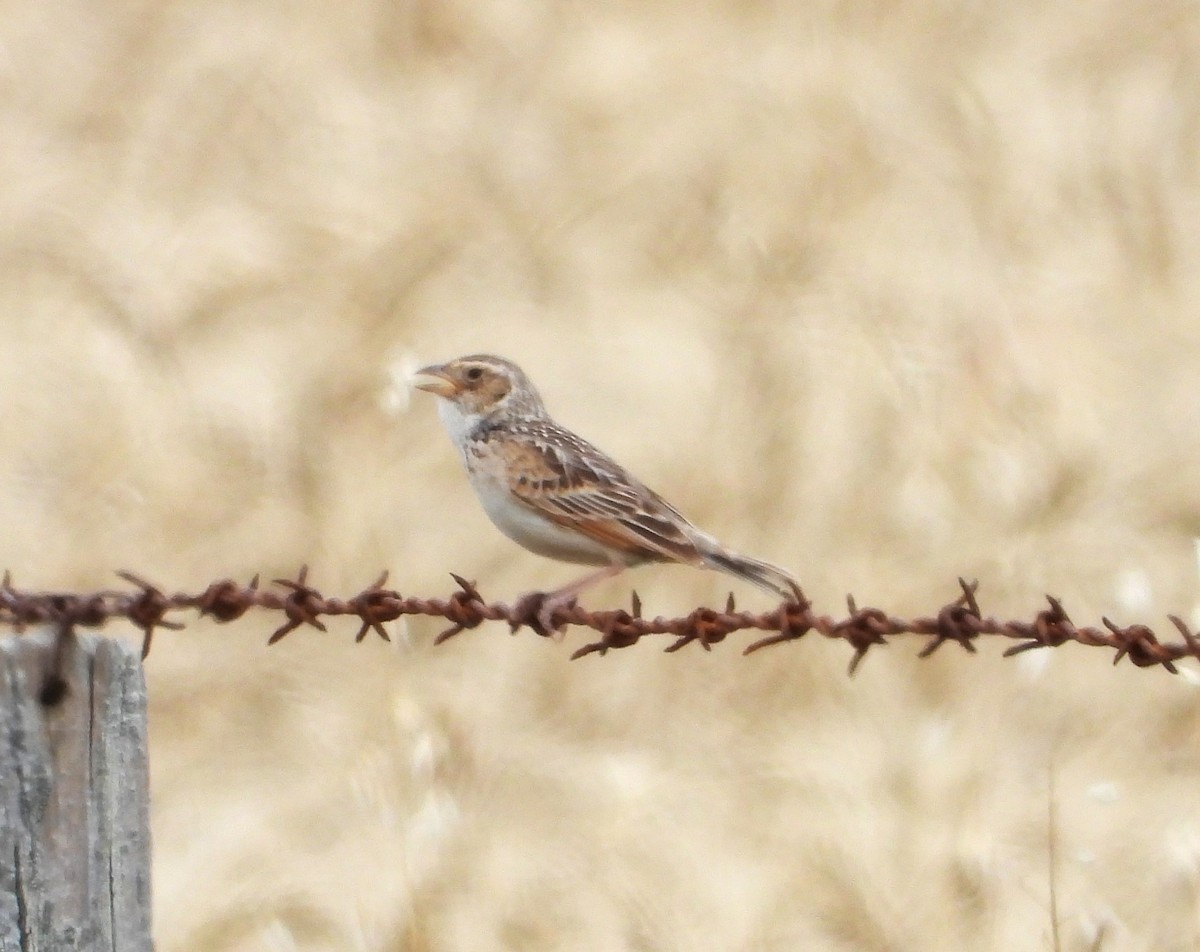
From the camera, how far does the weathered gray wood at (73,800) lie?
252 centimetres

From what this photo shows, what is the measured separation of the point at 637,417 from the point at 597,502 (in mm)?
2462

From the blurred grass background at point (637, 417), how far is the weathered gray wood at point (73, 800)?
3761mm

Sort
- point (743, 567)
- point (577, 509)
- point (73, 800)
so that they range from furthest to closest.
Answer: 1. point (577, 509)
2. point (743, 567)
3. point (73, 800)

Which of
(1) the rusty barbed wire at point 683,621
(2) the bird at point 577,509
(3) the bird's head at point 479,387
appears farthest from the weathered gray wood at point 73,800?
(3) the bird's head at point 479,387

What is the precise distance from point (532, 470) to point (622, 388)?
2.40m

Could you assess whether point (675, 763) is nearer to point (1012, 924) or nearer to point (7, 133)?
point (1012, 924)

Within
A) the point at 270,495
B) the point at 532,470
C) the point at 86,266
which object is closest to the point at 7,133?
the point at 86,266

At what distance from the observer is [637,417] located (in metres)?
7.25

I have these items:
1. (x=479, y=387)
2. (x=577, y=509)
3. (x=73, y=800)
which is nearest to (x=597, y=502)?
(x=577, y=509)

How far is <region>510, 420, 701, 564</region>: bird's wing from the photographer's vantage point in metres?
4.76

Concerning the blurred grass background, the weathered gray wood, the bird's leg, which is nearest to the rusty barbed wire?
the bird's leg

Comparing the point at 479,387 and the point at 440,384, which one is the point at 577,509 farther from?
the point at 440,384

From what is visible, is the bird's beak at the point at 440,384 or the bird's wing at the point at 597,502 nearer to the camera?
the bird's wing at the point at 597,502

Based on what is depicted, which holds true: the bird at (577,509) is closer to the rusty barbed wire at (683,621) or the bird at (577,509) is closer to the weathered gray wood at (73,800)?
the rusty barbed wire at (683,621)
